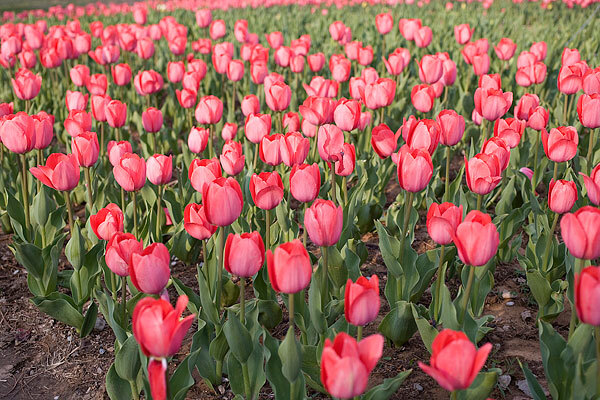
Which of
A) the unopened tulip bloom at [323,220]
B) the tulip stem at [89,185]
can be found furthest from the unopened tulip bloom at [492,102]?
the tulip stem at [89,185]

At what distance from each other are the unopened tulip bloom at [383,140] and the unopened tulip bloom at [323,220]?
0.96 meters

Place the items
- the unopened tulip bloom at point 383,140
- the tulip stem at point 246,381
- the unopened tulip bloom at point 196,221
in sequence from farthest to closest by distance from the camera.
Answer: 1. the unopened tulip bloom at point 383,140
2. the unopened tulip bloom at point 196,221
3. the tulip stem at point 246,381

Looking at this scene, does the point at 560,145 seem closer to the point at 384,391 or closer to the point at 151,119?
the point at 384,391

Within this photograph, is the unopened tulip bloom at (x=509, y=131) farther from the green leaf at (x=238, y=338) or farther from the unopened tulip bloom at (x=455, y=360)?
the unopened tulip bloom at (x=455, y=360)

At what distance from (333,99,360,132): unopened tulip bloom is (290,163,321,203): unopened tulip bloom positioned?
2.86 feet

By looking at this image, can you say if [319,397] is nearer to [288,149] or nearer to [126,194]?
[288,149]

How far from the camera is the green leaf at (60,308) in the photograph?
259 centimetres

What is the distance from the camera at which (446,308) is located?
211 cm

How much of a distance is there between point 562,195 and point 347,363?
4.44 ft

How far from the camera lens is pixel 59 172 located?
2656 mm

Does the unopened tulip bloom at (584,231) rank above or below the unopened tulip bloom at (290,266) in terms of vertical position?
above

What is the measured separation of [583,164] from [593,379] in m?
2.07

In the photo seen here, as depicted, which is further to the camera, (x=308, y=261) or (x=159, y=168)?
(x=159, y=168)

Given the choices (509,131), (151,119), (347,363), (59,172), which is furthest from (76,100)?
(347,363)
